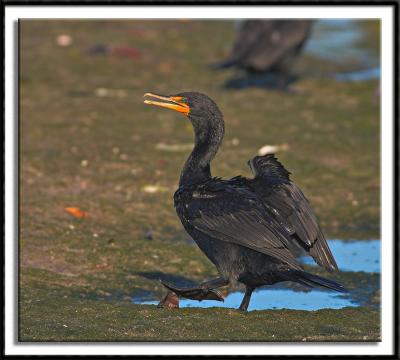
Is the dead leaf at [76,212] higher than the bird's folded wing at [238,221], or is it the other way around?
the dead leaf at [76,212]

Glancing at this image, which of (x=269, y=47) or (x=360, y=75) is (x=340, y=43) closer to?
(x=360, y=75)

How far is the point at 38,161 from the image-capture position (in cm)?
1129

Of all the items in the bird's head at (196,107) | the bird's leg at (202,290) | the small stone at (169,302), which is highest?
the bird's head at (196,107)

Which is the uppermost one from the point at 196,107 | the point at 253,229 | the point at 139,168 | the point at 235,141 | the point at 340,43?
the point at 340,43

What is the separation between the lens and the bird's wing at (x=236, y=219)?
22.1ft

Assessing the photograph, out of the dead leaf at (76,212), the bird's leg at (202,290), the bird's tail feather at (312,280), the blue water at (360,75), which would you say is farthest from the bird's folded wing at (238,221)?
the blue water at (360,75)

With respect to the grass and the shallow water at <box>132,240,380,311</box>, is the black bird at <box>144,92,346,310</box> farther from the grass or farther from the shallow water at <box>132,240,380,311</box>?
the shallow water at <box>132,240,380,311</box>

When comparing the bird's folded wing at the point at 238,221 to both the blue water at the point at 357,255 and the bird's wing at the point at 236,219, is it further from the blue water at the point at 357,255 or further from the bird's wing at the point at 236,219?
the blue water at the point at 357,255

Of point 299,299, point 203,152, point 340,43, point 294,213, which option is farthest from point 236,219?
point 340,43

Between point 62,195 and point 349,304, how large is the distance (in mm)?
3549

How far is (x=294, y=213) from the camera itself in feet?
23.1

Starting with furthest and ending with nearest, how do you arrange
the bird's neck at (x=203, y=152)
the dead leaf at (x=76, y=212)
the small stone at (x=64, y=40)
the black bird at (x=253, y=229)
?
the small stone at (x=64, y=40) < the dead leaf at (x=76, y=212) < the bird's neck at (x=203, y=152) < the black bird at (x=253, y=229)

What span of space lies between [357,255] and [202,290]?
2.51m

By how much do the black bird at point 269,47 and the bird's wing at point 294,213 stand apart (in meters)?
8.41
